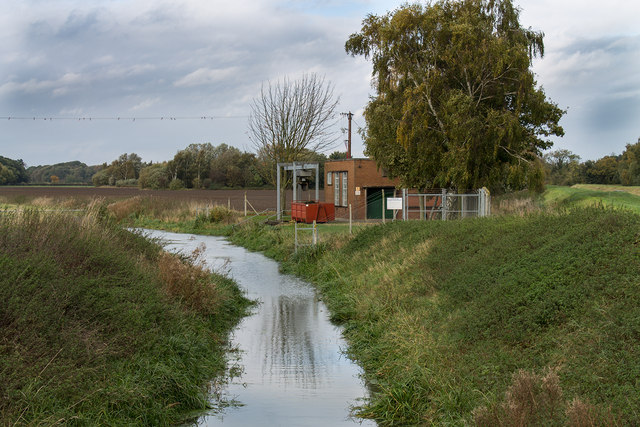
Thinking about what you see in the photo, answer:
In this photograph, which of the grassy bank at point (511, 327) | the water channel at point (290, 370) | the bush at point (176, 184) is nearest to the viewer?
the grassy bank at point (511, 327)

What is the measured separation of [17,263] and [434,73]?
77.7ft

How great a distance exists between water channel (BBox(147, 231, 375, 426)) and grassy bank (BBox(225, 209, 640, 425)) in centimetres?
41

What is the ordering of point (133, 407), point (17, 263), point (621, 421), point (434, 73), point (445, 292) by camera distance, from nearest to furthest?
point (621, 421), point (133, 407), point (17, 263), point (445, 292), point (434, 73)

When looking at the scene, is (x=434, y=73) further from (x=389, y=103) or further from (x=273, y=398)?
(x=273, y=398)

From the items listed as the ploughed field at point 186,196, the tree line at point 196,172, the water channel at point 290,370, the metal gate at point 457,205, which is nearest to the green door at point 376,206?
the ploughed field at point 186,196

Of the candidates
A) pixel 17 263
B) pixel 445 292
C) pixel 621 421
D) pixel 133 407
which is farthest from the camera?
pixel 445 292

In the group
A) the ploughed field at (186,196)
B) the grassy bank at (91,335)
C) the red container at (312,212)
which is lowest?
the grassy bank at (91,335)

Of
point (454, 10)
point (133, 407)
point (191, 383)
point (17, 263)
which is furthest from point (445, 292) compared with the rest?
point (454, 10)

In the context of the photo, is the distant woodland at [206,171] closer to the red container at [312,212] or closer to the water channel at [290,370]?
the red container at [312,212]

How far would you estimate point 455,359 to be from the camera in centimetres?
807

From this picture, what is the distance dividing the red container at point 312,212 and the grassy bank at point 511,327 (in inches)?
819

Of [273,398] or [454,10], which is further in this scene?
[454,10]

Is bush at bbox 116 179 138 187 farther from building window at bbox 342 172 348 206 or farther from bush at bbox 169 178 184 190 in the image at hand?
building window at bbox 342 172 348 206

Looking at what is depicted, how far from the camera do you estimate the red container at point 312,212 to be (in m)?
35.1
